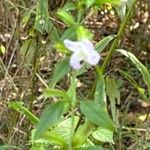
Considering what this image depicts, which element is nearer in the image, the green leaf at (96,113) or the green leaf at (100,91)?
the green leaf at (96,113)

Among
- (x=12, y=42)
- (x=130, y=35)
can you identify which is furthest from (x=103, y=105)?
(x=130, y=35)

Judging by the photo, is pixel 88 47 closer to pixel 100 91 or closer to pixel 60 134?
pixel 100 91

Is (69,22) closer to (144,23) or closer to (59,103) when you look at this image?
(59,103)

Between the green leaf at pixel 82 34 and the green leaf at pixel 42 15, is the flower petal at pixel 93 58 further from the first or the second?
the green leaf at pixel 42 15

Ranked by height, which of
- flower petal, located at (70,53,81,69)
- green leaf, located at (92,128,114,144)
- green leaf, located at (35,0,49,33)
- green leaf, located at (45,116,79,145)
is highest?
flower petal, located at (70,53,81,69)

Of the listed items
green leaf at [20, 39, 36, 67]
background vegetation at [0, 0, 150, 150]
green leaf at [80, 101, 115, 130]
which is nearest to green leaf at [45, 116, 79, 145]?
background vegetation at [0, 0, 150, 150]

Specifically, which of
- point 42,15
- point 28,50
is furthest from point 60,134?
point 28,50

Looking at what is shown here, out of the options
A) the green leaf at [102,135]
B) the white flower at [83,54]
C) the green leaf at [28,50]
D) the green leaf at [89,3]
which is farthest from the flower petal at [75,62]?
the green leaf at [28,50]

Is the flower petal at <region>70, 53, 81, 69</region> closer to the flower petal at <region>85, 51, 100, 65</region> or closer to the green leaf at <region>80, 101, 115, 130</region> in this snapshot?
the flower petal at <region>85, 51, 100, 65</region>
